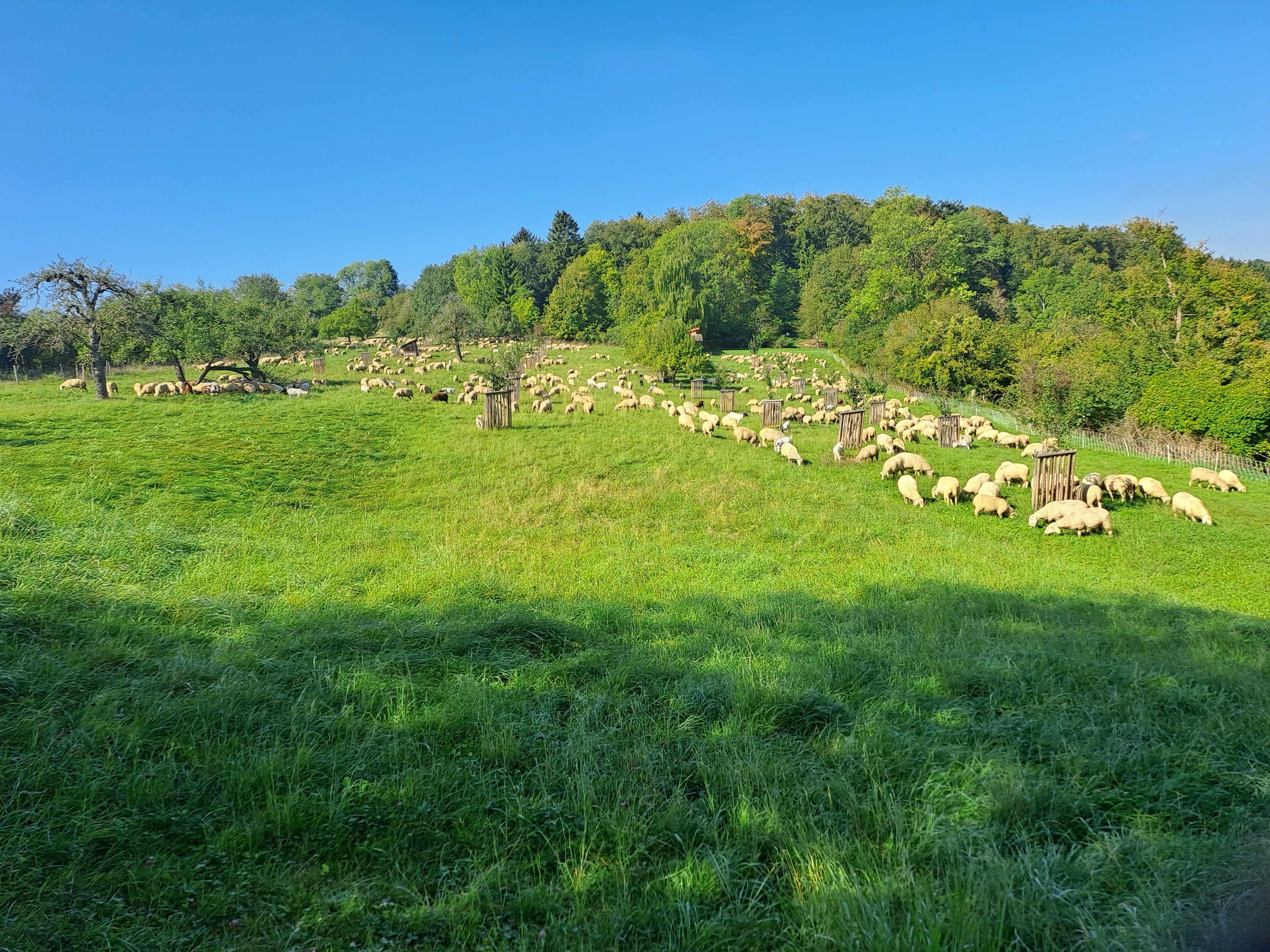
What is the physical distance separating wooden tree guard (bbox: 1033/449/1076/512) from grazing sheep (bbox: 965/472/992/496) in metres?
1.12

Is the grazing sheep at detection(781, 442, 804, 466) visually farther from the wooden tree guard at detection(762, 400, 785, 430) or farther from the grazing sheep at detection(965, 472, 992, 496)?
the wooden tree guard at detection(762, 400, 785, 430)

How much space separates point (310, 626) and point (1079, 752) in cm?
647

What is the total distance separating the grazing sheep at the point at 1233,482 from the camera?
56.3 ft

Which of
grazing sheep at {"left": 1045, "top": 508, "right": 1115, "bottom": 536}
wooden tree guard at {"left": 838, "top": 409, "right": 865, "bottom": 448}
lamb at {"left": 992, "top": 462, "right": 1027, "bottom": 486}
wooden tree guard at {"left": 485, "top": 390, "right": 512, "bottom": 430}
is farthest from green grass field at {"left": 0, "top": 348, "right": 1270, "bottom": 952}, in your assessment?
wooden tree guard at {"left": 838, "top": 409, "right": 865, "bottom": 448}

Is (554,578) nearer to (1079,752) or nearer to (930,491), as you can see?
(1079,752)

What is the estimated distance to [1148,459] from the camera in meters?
21.8

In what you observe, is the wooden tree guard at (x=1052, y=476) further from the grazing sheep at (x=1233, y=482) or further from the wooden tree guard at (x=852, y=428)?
the grazing sheep at (x=1233, y=482)

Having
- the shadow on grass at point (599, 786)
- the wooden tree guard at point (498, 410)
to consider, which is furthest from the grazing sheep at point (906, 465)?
the wooden tree guard at point (498, 410)

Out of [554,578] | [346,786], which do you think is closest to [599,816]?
[346,786]

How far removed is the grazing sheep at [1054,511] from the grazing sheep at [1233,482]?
8.11 metres

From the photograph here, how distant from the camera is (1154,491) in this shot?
49.7 feet

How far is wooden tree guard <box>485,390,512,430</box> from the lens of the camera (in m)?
19.5

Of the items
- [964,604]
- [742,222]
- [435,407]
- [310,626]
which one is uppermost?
[742,222]

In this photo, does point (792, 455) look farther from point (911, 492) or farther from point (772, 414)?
point (772, 414)
